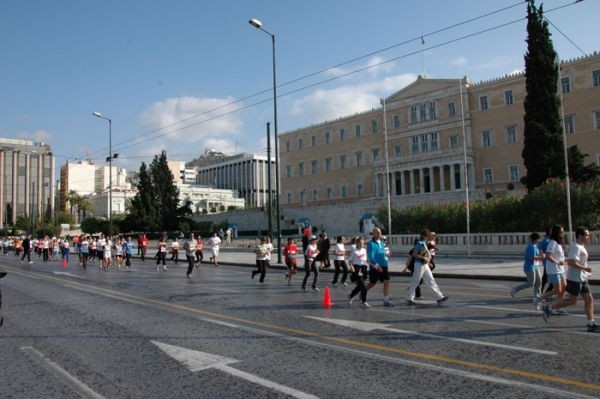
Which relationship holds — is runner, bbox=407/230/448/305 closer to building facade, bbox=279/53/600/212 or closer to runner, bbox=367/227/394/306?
runner, bbox=367/227/394/306

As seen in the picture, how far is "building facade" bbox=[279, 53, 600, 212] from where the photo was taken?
181 ft

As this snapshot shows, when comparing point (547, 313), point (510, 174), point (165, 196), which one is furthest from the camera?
point (165, 196)

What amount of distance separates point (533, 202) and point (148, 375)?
86.0 feet

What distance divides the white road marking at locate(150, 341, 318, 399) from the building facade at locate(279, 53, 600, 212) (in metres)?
49.2

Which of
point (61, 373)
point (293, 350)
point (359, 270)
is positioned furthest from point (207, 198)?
point (61, 373)

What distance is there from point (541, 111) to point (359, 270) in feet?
106

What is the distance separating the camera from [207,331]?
28.9ft

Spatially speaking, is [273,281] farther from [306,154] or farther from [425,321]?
[306,154]

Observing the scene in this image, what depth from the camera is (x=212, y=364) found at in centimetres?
662

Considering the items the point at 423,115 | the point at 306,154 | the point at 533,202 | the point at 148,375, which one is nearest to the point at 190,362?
the point at 148,375

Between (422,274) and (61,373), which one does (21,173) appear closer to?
(422,274)

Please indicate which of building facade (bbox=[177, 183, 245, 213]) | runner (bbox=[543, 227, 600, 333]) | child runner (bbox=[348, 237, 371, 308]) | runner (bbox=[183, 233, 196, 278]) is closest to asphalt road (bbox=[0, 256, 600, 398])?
child runner (bbox=[348, 237, 371, 308])

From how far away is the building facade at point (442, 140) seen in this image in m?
55.2

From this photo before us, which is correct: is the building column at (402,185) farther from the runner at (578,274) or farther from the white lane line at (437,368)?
the white lane line at (437,368)
